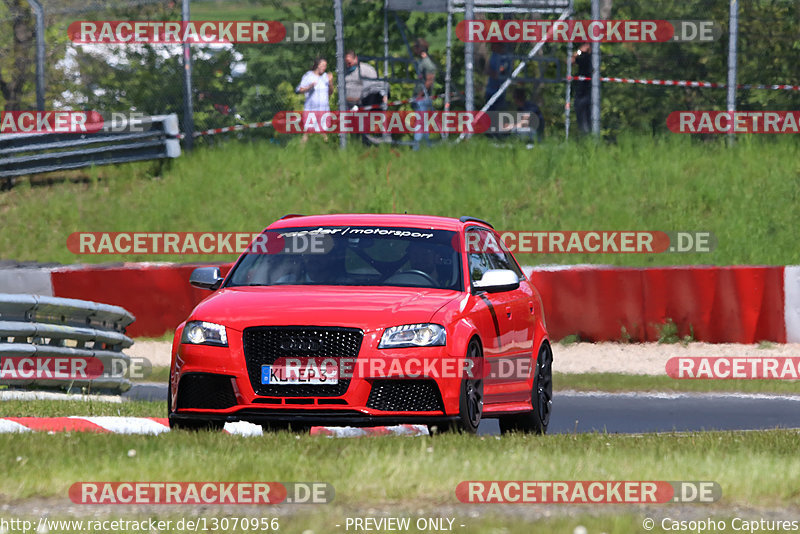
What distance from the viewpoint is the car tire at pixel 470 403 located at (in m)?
9.05

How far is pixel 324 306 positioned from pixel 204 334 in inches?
28.9

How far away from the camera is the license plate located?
8.97 meters

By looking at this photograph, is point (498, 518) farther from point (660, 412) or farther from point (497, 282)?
point (660, 412)

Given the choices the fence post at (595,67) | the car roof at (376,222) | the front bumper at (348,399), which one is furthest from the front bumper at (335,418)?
the fence post at (595,67)

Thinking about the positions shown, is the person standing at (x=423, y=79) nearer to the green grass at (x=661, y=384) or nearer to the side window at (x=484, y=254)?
the green grass at (x=661, y=384)

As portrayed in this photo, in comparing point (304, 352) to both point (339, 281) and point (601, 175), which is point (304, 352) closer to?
point (339, 281)

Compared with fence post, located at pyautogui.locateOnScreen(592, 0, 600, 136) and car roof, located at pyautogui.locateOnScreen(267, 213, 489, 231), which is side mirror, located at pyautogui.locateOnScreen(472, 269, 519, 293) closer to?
car roof, located at pyautogui.locateOnScreen(267, 213, 489, 231)

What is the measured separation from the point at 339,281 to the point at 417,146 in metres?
15.1

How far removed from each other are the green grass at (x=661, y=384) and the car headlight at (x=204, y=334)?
6804mm

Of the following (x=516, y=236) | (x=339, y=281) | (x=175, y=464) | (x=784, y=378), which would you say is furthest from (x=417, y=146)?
(x=175, y=464)

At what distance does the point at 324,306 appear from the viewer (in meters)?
9.20

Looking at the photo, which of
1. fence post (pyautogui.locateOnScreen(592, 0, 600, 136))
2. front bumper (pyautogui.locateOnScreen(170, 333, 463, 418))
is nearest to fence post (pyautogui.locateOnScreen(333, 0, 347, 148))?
fence post (pyautogui.locateOnScreen(592, 0, 600, 136))

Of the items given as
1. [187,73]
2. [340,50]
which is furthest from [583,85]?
[187,73]

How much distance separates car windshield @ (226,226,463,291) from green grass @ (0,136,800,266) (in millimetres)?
11553
